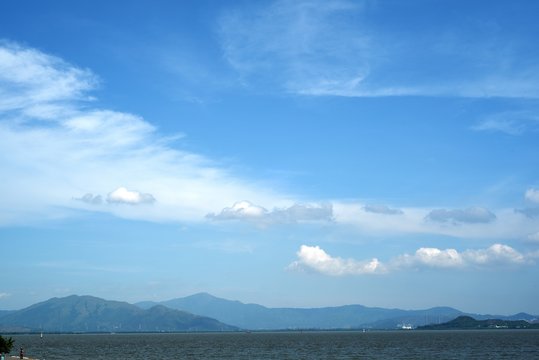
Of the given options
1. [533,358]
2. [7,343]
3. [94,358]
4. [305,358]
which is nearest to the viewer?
[7,343]

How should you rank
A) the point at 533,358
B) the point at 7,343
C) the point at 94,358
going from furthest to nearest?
1. the point at 94,358
2. the point at 533,358
3. the point at 7,343

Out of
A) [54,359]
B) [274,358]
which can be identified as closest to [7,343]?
[54,359]

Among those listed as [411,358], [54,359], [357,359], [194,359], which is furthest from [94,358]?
[411,358]

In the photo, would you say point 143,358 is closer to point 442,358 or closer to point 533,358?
point 442,358

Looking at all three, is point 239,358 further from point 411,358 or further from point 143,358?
point 411,358

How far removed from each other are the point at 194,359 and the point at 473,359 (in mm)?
44433

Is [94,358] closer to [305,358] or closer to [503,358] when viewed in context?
[305,358]

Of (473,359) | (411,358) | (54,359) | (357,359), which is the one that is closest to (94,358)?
(54,359)

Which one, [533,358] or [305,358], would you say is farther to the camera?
[305,358]

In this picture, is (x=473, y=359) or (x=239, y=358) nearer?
(x=473, y=359)

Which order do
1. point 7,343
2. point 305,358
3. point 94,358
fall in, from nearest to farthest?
point 7,343 → point 305,358 → point 94,358

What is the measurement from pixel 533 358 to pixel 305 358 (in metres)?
34.7

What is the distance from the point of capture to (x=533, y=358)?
300ft

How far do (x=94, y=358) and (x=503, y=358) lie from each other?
67658mm
